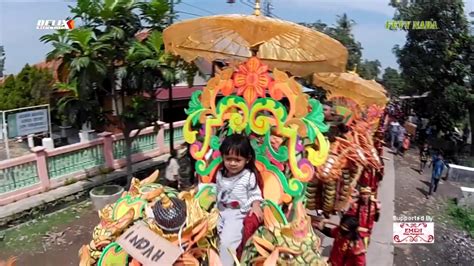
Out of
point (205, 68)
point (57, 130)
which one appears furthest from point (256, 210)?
point (57, 130)

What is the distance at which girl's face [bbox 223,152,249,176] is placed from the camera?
251 centimetres

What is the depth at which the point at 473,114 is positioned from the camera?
12.8 m

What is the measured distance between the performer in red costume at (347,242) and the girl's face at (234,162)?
113 centimetres

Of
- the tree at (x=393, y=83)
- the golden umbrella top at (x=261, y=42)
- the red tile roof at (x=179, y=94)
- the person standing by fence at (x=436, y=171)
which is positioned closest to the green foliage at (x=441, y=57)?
the tree at (x=393, y=83)

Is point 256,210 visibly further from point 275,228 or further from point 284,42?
point 284,42

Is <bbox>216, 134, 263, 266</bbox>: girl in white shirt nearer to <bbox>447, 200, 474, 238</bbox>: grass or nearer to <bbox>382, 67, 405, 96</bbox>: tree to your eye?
<bbox>447, 200, 474, 238</bbox>: grass

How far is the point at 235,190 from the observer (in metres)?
2.60

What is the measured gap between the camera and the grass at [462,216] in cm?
684

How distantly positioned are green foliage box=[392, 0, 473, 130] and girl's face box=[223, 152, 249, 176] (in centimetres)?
1158

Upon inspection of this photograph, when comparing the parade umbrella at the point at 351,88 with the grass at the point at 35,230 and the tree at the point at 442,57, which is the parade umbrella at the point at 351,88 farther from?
the tree at the point at 442,57

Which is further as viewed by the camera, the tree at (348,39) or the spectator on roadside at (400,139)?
the tree at (348,39)

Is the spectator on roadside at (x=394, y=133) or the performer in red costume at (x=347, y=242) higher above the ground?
the performer in red costume at (x=347, y=242)

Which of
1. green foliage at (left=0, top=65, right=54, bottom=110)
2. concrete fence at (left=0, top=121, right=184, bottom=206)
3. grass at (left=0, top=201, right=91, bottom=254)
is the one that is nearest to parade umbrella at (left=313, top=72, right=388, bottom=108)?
concrete fence at (left=0, top=121, right=184, bottom=206)

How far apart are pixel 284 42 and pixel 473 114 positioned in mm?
11888
